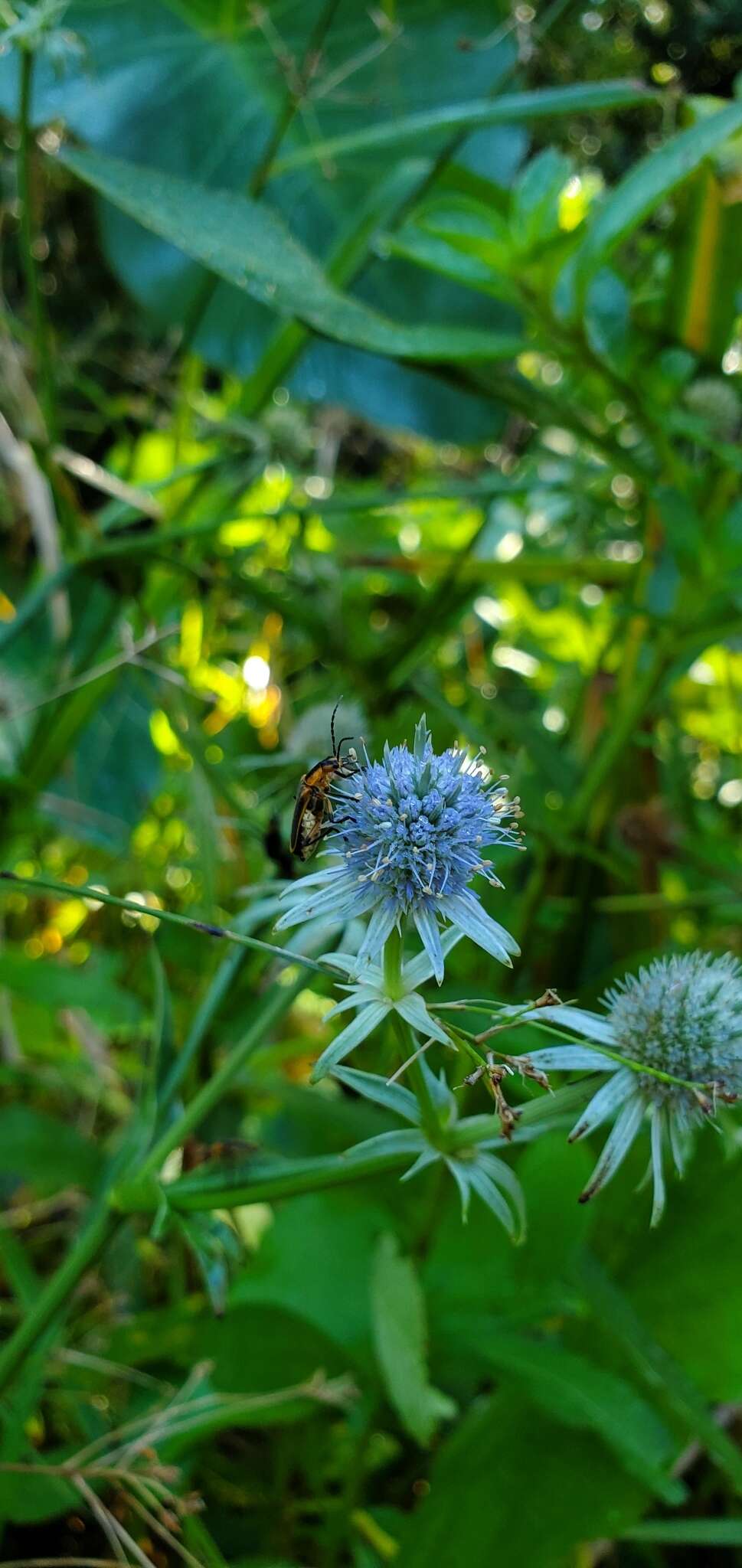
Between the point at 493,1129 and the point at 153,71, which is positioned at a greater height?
the point at 153,71

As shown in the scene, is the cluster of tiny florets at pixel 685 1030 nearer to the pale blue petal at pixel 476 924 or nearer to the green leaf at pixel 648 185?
the pale blue petal at pixel 476 924

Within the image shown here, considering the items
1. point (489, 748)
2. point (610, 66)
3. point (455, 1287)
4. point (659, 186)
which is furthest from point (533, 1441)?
point (610, 66)

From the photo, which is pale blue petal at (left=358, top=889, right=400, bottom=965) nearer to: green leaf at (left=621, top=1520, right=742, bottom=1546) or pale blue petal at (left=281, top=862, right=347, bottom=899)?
pale blue petal at (left=281, top=862, right=347, bottom=899)

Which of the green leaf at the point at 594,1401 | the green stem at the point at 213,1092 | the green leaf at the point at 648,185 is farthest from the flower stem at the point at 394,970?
the green leaf at the point at 648,185

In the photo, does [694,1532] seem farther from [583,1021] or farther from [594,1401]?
[583,1021]

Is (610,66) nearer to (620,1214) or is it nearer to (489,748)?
(489,748)

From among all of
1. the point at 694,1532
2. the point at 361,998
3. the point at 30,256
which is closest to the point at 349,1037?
the point at 361,998

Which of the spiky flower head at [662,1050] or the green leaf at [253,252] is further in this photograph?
the green leaf at [253,252]
